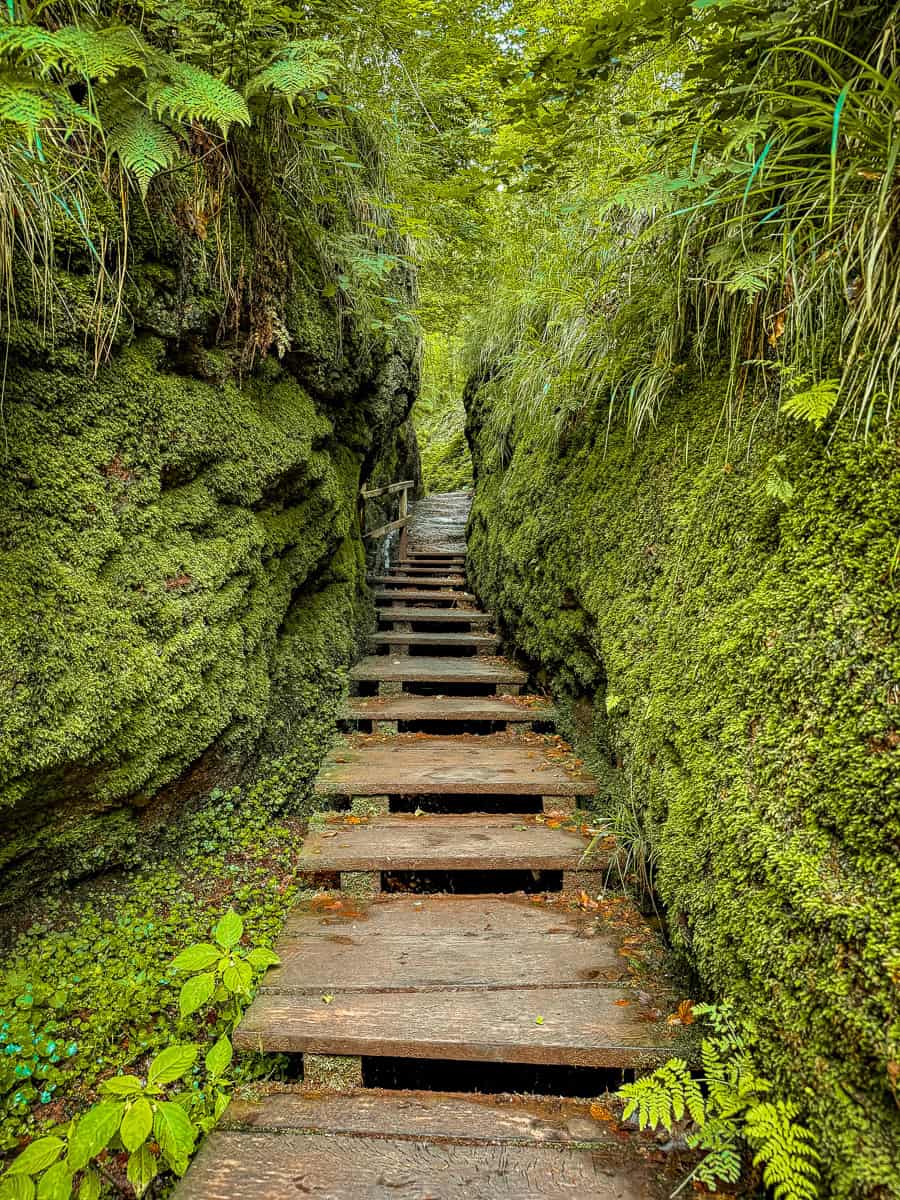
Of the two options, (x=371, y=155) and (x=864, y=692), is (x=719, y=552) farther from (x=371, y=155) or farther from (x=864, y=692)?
(x=371, y=155)

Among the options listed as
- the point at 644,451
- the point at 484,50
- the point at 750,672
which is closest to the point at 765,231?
the point at 644,451

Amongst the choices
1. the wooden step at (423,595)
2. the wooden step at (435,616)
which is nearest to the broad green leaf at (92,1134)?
the wooden step at (435,616)

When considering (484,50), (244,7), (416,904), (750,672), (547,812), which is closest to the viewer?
(750,672)

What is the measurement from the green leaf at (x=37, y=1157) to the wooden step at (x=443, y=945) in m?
0.57

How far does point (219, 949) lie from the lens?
6.05 ft

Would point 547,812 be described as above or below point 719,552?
below

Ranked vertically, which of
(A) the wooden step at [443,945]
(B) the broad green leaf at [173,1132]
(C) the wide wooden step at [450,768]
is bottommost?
(B) the broad green leaf at [173,1132]

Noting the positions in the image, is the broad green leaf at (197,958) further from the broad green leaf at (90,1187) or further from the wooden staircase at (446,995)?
the broad green leaf at (90,1187)

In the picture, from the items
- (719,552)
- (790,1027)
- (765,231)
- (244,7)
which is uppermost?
(244,7)

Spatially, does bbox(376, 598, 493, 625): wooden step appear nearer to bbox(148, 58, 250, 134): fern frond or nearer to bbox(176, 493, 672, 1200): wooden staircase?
bbox(176, 493, 672, 1200): wooden staircase

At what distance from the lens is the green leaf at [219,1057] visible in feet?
5.22

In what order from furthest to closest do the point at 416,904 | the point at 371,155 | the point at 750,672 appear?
the point at 371,155, the point at 416,904, the point at 750,672

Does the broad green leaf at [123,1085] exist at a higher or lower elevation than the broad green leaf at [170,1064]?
higher

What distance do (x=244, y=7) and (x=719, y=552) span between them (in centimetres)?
259
